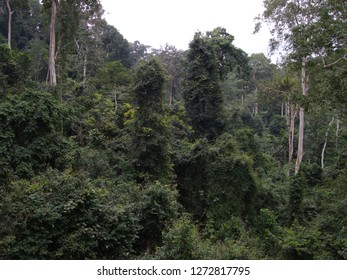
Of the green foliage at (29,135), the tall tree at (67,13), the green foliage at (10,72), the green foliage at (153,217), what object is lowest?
the green foliage at (153,217)

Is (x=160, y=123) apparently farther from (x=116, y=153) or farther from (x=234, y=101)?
(x=234, y=101)

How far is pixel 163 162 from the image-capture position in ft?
46.1

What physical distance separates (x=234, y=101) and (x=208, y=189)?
75.4 feet

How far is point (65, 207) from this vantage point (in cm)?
740

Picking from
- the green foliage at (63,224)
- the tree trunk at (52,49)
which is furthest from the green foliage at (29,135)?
the tree trunk at (52,49)

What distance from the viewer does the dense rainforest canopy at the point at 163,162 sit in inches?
300

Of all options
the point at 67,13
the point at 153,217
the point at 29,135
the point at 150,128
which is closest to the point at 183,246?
the point at 153,217

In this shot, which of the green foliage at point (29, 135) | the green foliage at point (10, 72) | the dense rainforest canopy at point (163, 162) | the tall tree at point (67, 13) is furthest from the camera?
the tall tree at point (67, 13)

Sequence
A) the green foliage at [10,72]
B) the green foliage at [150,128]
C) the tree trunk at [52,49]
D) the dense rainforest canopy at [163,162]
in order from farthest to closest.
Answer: the tree trunk at [52,49]
the green foliage at [150,128]
the green foliage at [10,72]
the dense rainforest canopy at [163,162]

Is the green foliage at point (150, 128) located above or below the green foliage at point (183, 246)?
above

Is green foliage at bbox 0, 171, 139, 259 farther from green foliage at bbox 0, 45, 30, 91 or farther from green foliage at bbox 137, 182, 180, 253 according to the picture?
green foliage at bbox 0, 45, 30, 91

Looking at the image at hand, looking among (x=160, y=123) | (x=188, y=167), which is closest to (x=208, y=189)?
(x=188, y=167)

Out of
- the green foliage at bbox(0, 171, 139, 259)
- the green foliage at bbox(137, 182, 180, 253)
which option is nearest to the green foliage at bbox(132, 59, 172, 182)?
the green foliage at bbox(137, 182, 180, 253)

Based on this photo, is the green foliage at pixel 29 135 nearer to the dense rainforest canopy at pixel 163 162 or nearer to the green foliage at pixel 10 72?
the dense rainforest canopy at pixel 163 162
